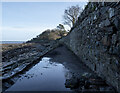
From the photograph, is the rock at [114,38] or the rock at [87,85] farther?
the rock at [87,85]

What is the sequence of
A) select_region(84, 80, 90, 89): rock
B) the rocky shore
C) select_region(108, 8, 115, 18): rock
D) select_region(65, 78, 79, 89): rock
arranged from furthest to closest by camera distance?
the rocky shore, select_region(65, 78, 79, 89): rock, select_region(84, 80, 90, 89): rock, select_region(108, 8, 115, 18): rock

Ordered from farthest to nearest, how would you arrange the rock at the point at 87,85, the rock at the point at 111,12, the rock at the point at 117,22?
1. the rock at the point at 87,85
2. the rock at the point at 111,12
3. the rock at the point at 117,22

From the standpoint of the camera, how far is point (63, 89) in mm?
2346

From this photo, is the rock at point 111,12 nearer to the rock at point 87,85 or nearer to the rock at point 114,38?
the rock at point 114,38

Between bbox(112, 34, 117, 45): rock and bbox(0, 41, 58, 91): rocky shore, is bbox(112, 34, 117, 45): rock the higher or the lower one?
the higher one

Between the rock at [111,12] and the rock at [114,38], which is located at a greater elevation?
the rock at [111,12]

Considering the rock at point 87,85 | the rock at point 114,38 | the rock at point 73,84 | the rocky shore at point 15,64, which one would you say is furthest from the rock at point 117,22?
the rocky shore at point 15,64

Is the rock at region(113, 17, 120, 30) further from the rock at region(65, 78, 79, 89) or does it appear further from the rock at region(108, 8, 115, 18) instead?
the rock at region(65, 78, 79, 89)

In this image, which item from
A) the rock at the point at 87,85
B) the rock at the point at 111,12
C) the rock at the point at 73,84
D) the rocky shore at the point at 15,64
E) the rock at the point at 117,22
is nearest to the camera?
the rock at the point at 117,22

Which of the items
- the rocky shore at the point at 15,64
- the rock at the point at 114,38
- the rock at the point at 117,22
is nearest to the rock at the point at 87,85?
the rock at the point at 114,38

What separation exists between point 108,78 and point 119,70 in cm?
57

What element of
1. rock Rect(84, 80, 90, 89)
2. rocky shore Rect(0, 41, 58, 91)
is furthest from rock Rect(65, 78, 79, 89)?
rocky shore Rect(0, 41, 58, 91)

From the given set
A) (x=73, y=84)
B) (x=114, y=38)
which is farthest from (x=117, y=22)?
(x=73, y=84)

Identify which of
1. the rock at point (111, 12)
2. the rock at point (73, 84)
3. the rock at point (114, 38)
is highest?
the rock at point (111, 12)
